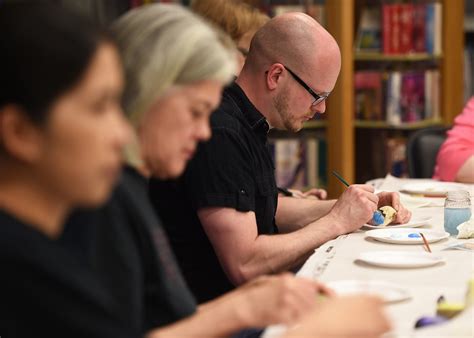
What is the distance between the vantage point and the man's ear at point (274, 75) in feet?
7.86

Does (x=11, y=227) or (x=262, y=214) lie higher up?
(x=11, y=227)

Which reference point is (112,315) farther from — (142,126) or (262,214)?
(262,214)

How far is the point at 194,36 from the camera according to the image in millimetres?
1349

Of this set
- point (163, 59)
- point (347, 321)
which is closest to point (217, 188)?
point (163, 59)

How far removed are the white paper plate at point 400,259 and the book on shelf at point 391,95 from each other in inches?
111

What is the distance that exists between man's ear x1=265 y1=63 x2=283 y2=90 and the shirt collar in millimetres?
77

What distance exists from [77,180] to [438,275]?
1018 millimetres

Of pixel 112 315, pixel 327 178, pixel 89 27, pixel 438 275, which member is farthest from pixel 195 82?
pixel 327 178

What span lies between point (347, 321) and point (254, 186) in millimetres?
1011

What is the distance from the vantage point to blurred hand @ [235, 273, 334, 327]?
4.61 feet

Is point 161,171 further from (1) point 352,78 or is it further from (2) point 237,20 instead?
(1) point 352,78

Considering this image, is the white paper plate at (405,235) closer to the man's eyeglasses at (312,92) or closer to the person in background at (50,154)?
the man's eyeglasses at (312,92)

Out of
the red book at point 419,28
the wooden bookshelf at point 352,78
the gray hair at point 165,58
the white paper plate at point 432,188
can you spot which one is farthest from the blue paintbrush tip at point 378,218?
the red book at point 419,28

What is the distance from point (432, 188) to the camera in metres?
2.97
